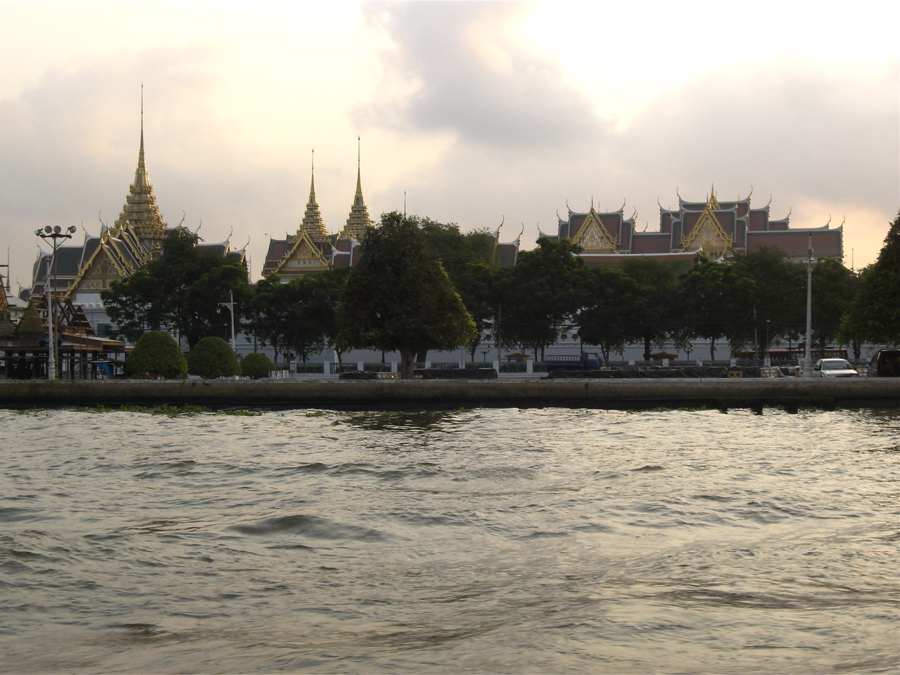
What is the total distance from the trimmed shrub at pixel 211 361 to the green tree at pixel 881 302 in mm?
22595

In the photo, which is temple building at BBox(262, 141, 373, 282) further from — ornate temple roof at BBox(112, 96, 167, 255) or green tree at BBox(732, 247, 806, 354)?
green tree at BBox(732, 247, 806, 354)

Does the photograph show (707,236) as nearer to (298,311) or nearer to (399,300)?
(298,311)

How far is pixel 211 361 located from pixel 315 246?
148 feet

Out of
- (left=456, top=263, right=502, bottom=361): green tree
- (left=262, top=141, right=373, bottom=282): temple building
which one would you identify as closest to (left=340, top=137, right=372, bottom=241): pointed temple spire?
(left=262, top=141, right=373, bottom=282): temple building

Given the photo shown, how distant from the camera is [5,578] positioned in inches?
264

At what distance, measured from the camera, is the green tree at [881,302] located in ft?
104

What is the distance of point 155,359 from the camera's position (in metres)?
34.1

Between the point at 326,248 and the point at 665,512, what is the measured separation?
248 ft

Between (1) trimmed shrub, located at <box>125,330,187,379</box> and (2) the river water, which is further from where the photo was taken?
(1) trimmed shrub, located at <box>125,330,187,379</box>

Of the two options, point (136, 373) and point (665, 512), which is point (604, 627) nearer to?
point (665, 512)

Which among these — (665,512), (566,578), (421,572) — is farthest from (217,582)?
(665,512)

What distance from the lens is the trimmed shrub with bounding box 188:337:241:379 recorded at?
36312mm

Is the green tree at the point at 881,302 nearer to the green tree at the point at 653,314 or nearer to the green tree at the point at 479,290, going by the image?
the green tree at the point at 653,314

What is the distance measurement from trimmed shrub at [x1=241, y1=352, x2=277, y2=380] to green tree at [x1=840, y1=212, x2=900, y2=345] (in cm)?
2449
